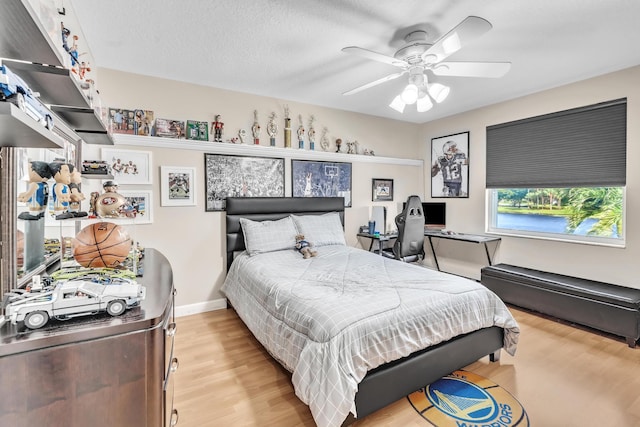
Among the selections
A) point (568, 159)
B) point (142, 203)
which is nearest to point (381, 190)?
point (568, 159)

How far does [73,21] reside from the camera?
207 cm

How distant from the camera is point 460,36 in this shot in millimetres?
1767

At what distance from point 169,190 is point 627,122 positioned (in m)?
4.57

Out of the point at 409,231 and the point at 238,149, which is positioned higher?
the point at 238,149

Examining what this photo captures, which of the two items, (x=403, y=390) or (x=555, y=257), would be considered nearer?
(x=403, y=390)

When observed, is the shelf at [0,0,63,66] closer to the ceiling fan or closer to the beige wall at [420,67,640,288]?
the ceiling fan

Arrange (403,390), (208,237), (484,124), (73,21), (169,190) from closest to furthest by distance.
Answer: (403,390) < (73,21) < (169,190) < (208,237) < (484,124)

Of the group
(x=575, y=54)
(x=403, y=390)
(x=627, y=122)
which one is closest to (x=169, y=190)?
(x=403, y=390)

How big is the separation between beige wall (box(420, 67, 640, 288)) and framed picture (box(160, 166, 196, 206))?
3679 millimetres

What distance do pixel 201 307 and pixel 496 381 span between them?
2845 millimetres

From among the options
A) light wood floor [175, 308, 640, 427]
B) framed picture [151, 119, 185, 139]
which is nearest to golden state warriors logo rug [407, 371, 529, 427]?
light wood floor [175, 308, 640, 427]

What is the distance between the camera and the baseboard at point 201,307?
3.27m

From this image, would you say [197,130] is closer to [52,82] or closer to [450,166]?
[52,82]

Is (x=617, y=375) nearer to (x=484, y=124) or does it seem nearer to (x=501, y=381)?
(x=501, y=381)
